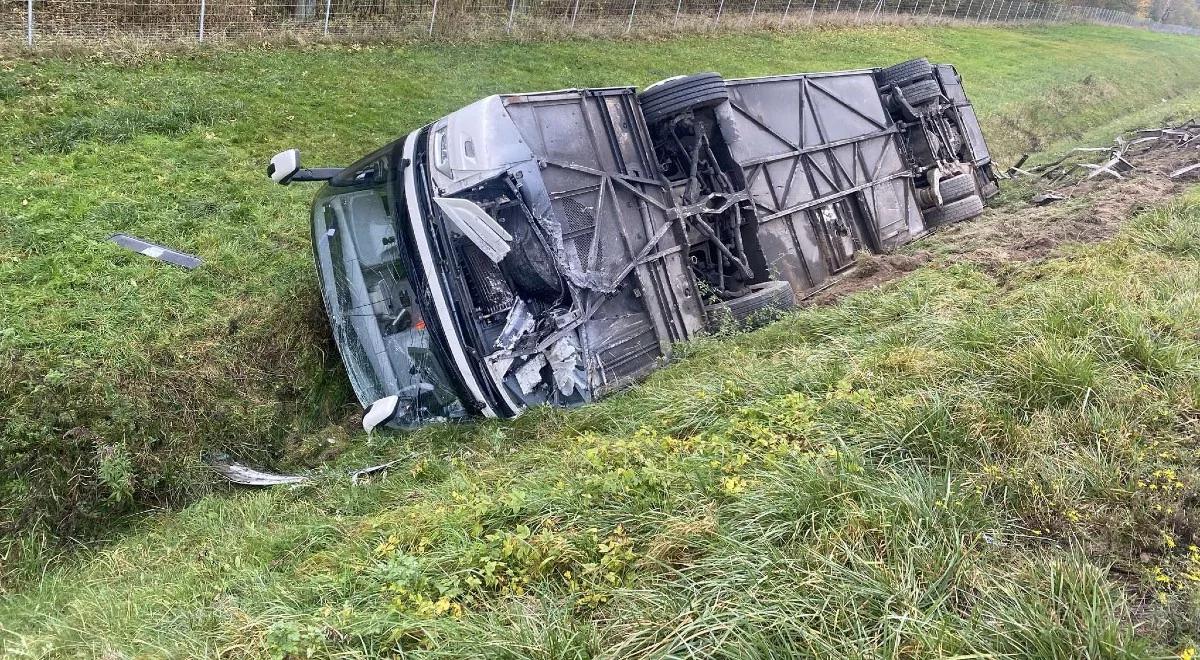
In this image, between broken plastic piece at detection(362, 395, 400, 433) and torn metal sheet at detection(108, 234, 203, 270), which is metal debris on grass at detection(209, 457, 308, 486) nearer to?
broken plastic piece at detection(362, 395, 400, 433)

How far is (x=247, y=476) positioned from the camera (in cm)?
450

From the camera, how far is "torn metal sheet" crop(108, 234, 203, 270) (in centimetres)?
556

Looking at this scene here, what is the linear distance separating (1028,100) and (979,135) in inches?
343

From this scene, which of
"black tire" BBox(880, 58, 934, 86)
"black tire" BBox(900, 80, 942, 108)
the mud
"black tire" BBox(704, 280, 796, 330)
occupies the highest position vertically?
"black tire" BBox(880, 58, 934, 86)

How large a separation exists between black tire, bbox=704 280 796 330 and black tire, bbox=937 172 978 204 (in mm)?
3607

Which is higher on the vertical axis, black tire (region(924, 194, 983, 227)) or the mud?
black tire (region(924, 194, 983, 227))

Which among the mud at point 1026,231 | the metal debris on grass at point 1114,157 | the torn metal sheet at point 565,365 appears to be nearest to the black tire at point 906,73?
the mud at point 1026,231

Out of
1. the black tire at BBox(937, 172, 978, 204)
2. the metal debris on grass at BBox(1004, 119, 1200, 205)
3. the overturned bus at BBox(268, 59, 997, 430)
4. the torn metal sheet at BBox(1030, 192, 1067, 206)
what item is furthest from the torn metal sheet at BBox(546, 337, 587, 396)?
the metal debris on grass at BBox(1004, 119, 1200, 205)

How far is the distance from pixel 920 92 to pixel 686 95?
3881 millimetres

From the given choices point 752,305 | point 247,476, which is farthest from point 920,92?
point 247,476

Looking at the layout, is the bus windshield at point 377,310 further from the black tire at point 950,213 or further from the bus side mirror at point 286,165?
the black tire at point 950,213

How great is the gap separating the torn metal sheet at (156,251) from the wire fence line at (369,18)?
434 cm

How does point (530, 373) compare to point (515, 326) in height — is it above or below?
below

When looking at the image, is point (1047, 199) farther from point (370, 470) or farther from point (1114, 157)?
point (370, 470)
